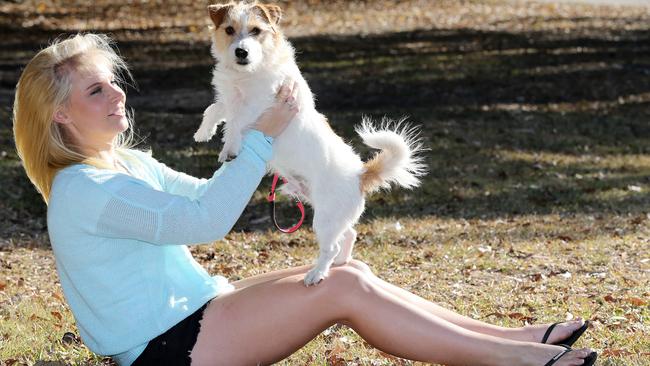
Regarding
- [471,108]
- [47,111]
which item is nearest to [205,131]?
[47,111]

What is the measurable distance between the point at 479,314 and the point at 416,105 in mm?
7331

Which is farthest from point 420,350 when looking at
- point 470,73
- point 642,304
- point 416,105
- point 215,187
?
point 470,73

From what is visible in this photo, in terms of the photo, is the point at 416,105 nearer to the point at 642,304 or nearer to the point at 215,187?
the point at 642,304

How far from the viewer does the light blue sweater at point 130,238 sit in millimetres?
3254

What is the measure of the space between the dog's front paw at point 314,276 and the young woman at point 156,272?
0.10ft

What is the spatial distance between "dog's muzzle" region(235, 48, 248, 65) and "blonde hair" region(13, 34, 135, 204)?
20.4 inches

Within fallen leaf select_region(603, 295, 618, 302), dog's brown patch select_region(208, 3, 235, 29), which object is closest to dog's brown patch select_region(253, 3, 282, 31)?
dog's brown patch select_region(208, 3, 235, 29)

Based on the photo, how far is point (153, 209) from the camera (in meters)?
3.25

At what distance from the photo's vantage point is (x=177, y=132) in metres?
10.3

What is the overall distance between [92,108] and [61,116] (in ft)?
0.38

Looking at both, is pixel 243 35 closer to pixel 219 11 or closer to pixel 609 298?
pixel 219 11

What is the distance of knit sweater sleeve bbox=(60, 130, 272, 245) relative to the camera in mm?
3244

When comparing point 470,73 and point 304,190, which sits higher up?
point 470,73

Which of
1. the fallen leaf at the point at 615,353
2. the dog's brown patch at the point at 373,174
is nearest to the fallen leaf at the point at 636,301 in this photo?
the fallen leaf at the point at 615,353
